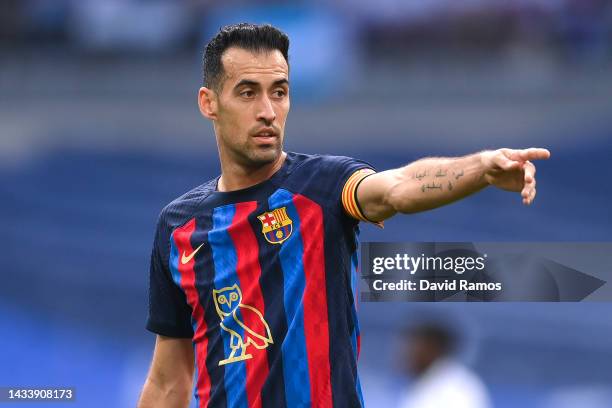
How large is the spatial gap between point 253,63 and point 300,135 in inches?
223

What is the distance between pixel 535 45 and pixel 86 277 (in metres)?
4.34

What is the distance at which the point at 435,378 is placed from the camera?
20.1 feet

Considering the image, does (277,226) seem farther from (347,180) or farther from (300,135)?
(300,135)

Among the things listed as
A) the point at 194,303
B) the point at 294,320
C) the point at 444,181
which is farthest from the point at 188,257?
the point at 444,181

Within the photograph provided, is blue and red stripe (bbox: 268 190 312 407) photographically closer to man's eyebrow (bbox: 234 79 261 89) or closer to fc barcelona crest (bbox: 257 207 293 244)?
fc barcelona crest (bbox: 257 207 293 244)

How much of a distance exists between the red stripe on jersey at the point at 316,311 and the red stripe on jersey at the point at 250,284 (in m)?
0.16

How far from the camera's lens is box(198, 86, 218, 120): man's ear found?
377 centimetres

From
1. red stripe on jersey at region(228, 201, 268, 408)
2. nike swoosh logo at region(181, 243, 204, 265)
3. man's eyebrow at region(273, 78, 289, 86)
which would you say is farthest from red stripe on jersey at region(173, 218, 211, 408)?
man's eyebrow at region(273, 78, 289, 86)

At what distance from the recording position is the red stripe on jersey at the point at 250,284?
339cm

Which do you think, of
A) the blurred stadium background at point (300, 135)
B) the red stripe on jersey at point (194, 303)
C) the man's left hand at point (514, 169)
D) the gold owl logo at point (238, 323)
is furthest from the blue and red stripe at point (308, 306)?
the blurred stadium background at point (300, 135)

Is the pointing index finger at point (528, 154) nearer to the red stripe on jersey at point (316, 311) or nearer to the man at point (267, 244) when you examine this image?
the man at point (267, 244)

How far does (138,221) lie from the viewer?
30.7 ft

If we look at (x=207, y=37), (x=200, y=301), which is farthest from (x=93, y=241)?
(x=200, y=301)

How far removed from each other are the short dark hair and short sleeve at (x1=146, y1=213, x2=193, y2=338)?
1.90ft
